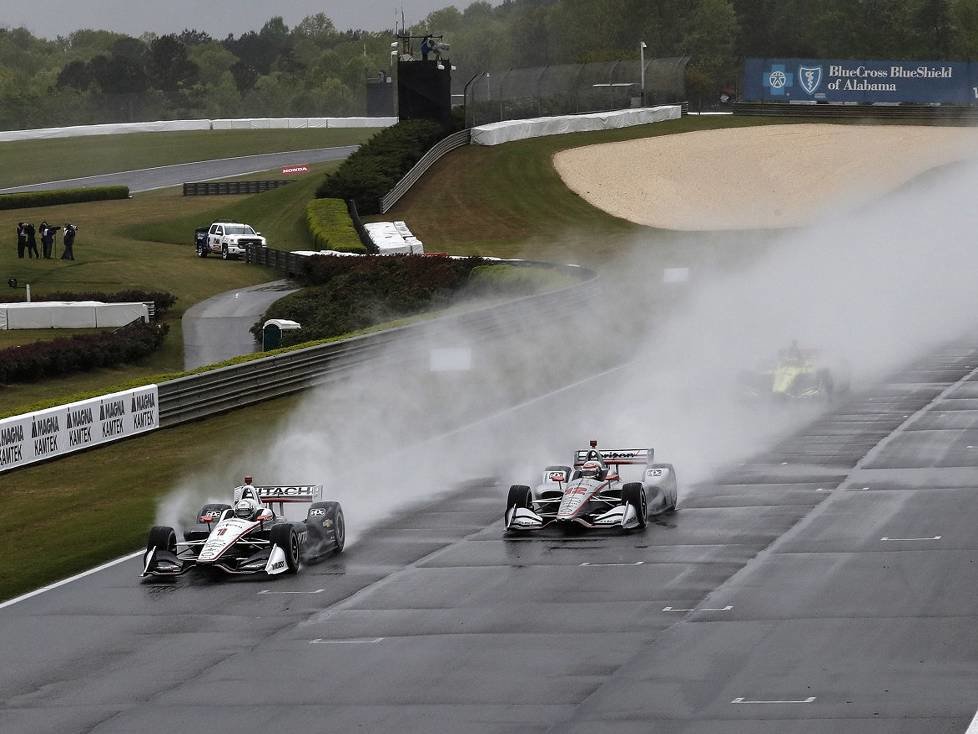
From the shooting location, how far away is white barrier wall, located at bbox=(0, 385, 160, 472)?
29094 mm

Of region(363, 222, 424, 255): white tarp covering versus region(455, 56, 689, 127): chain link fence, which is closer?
region(363, 222, 424, 255): white tarp covering

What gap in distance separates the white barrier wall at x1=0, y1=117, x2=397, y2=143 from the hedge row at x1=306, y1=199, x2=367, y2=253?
57784mm

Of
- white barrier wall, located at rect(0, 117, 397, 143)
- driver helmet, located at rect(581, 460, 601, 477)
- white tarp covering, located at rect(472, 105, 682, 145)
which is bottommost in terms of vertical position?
driver helmet, located at rect(581, 460, 601, 477)

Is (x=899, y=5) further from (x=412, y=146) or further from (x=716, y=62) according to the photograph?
(x=412, y=146)

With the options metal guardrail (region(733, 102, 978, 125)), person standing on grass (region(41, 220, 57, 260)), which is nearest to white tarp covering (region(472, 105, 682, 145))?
metal guardrail (region(733, 102, 978, 125))

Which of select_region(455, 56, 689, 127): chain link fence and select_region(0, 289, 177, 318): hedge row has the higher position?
select_region(455, 56, 689, 127): chain link fence

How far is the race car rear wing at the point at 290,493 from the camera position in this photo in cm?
2292

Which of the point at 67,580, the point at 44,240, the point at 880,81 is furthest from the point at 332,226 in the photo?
the point at 67,580

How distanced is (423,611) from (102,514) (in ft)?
30.8

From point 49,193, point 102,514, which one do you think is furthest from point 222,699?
point 49,193

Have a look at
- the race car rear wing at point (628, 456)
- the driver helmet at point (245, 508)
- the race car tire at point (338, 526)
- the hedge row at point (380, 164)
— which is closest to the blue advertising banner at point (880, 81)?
the hedge row at point (380, 164)

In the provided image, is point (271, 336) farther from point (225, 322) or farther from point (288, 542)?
point (288, 542)

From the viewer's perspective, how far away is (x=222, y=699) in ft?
51.3

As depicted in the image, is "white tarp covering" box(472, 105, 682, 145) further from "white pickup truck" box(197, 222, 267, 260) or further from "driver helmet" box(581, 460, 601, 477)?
"driver helmet" box(581, 460, 601, 477)
